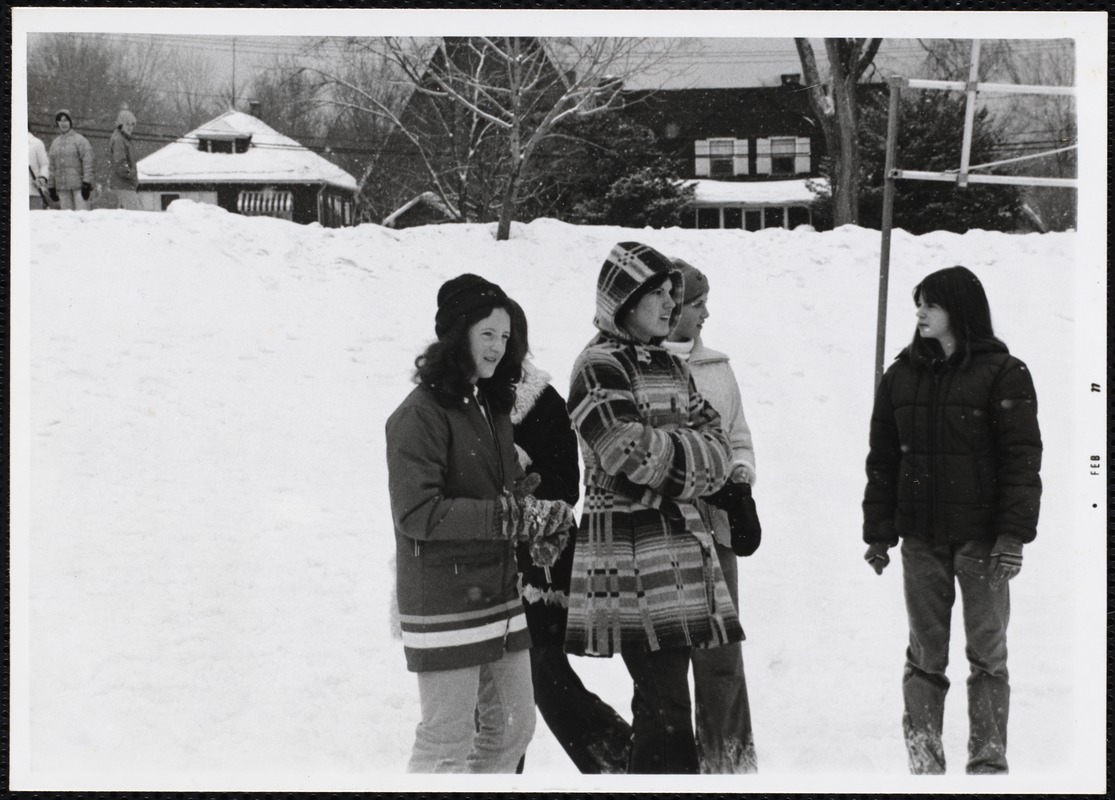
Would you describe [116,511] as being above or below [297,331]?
below

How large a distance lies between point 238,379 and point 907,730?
433 centimetres

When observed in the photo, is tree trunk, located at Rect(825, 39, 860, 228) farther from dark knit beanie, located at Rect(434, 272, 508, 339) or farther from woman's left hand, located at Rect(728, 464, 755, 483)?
dark knit beanie, located at Rect(434, 272, 508, 339)

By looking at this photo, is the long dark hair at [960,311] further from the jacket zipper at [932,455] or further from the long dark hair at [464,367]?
the long dark hair at [464,367]

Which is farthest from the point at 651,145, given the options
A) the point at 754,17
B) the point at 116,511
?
the point at 116,511

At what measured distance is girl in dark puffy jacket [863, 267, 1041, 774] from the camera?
11.8 feet

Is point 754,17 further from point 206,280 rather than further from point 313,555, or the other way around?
point 206,280

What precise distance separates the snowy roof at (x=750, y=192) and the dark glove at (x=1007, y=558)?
9.45 ft

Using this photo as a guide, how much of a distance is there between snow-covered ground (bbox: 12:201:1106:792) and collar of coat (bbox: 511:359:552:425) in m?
1.09

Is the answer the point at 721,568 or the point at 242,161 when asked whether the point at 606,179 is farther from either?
the point at 721,568

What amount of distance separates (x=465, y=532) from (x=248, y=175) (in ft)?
11.8

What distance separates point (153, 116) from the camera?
5.61 m

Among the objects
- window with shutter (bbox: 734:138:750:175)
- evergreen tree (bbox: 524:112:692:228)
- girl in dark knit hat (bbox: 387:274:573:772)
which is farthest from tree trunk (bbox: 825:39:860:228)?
girl in dark knit hat (bbox: 387:274:573:772)

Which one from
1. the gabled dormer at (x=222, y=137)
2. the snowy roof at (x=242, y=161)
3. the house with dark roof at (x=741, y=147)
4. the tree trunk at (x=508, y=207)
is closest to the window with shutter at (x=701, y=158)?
the house with dark roof at (x=741, y=147)

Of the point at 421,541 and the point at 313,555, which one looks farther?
the point at 313,555
